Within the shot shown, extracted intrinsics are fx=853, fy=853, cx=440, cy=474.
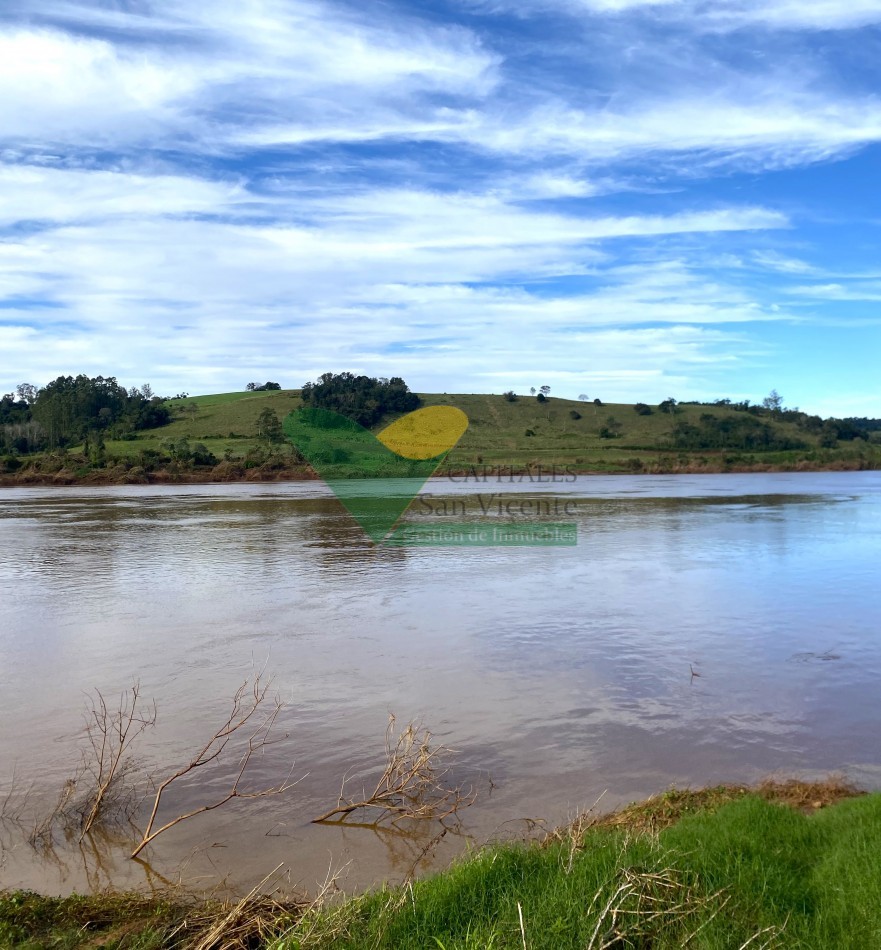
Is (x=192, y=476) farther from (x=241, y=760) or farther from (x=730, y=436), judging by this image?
(x=241, y=760)

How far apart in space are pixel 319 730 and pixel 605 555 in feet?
44.7

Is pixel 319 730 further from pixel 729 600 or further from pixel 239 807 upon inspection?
pixel 729 600

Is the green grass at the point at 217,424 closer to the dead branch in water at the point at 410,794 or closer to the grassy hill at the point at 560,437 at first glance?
the grassy hill at the point at 560,437

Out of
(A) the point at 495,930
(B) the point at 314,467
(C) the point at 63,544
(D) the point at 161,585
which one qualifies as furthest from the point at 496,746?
(B) the point at 314,467

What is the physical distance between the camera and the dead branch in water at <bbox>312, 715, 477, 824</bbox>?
6.74 metres

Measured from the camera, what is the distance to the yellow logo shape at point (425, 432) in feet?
246

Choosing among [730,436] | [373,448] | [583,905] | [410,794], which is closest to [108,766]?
[410,794]

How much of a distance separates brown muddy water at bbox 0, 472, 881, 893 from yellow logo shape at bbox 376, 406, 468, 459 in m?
51.3

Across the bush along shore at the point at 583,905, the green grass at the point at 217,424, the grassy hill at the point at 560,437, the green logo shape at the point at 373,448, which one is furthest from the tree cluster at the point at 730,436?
the bush along shore at the point at 583,905

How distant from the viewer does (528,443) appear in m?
84.6

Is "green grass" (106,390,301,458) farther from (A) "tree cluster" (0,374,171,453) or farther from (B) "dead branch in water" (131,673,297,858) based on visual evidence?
(B) "dead branch in water" (131,673,297,858)

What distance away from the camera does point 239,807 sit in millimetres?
7043

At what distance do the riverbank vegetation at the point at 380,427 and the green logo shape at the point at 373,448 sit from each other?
61.1 inches
